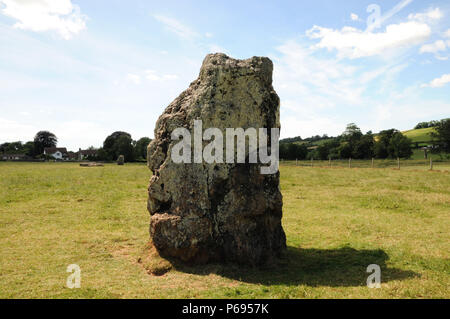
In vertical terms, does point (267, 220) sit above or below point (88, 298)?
above

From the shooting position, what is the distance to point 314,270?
8328 millimetres

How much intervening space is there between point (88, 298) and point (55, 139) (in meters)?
131

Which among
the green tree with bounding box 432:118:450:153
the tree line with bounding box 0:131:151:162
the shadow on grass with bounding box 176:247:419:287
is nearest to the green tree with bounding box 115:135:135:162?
the tree line with bounding box 0:131:151:162

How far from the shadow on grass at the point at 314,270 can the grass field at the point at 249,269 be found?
0.02 metres

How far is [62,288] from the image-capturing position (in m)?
7.16

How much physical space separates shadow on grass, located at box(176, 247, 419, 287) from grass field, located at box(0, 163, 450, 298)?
0.08ft

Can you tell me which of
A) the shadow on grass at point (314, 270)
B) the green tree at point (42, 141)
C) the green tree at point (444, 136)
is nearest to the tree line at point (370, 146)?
the green tree at point (444, 136)

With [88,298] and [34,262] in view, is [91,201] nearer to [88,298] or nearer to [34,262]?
[34,262]

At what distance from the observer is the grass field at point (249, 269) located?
7030 mm

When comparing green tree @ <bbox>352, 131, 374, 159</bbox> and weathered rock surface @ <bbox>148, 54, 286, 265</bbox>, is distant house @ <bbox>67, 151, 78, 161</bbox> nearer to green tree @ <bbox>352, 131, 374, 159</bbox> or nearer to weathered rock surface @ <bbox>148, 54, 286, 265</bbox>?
green tree @ <bbox>352, 131, 374, 159</bbox>

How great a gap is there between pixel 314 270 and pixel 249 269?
1.68 meters

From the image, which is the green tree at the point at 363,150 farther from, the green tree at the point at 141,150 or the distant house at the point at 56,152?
the distant house at the point at 56,152
